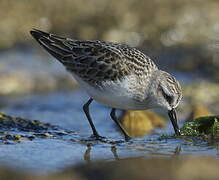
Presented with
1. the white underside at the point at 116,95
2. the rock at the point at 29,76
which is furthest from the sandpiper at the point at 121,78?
the rock at the point at 29,76

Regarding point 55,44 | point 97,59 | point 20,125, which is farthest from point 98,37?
point 97,59

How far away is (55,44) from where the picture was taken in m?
9.20

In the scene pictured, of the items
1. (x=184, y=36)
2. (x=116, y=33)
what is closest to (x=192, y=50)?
(x=184, y=36)

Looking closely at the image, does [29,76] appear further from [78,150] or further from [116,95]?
[78,150]

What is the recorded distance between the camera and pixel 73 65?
8938 mm

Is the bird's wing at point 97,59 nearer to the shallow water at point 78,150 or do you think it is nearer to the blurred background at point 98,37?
the shallow water at point 78,150

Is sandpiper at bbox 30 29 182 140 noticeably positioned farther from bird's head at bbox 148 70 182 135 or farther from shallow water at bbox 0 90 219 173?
shallow water at bbox 0 90 219 173

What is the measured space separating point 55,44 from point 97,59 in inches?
34.7

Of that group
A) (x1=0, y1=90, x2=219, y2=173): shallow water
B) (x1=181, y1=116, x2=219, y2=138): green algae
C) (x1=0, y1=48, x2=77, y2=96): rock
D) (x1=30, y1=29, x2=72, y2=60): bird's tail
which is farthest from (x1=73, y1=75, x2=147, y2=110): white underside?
(x1=0, y1=48, x2=77, y2=96): rock

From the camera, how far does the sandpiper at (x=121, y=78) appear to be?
834cm

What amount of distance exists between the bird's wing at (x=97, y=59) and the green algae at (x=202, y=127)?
1068mm

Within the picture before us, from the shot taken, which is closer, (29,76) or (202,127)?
(202,127)

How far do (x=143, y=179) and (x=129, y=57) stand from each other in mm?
3115

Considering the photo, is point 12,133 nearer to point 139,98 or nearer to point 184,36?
point 139,98
